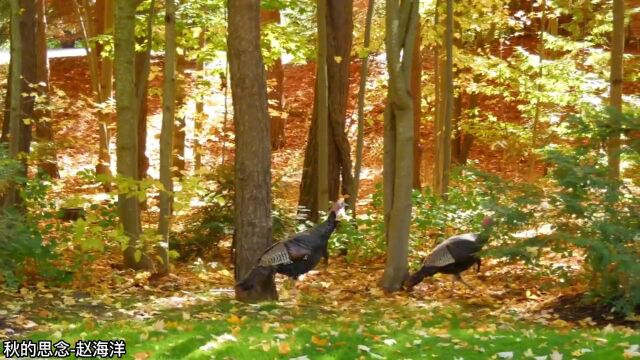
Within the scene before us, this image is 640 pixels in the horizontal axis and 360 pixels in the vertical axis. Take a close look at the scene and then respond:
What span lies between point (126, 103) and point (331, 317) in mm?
4610

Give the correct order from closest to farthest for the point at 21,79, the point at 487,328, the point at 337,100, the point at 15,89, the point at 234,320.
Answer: the point at 234,320, the point at 487,328, the point at 15,89, the point at 21,79, the point at 337,100

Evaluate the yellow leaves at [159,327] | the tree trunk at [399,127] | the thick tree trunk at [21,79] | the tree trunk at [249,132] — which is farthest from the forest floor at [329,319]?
the thick tree trunk at [21,79]

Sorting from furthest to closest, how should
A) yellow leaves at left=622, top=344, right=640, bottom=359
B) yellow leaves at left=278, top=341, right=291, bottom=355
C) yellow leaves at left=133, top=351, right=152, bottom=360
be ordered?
1. yellow leaves at left=278, top=341, right=291, bottom=355
2. yellow leaves at left=622, top=344, right=640, bottom=359
3. yellow leaves at left=133, top=351, right=152, bottom=360

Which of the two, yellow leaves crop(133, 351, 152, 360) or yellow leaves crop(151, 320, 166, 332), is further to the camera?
yellow leaves crop(151, 320, 166, 332)

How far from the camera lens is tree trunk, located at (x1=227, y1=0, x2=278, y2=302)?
9.34 meters

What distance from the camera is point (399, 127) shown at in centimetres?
1089

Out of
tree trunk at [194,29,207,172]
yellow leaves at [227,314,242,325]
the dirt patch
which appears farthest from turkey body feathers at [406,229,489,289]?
tree trunk at [194,29,207,172]

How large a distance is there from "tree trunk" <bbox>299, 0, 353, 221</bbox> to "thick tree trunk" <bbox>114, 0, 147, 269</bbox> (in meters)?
4.28

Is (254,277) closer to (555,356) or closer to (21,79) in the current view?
(555,356)

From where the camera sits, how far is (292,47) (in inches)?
639

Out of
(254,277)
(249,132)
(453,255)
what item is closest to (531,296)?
(453,255)

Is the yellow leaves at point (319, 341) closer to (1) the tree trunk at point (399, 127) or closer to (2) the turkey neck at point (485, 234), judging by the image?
(2) the turkey neck at point (485, 234)

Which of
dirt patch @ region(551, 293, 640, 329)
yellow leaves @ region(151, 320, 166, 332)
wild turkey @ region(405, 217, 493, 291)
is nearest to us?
yellow leaves @ region(151, 320, 166, 332)

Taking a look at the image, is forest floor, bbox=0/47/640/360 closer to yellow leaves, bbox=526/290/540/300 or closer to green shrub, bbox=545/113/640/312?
yellow leaves, bbox=526/290/540/300
